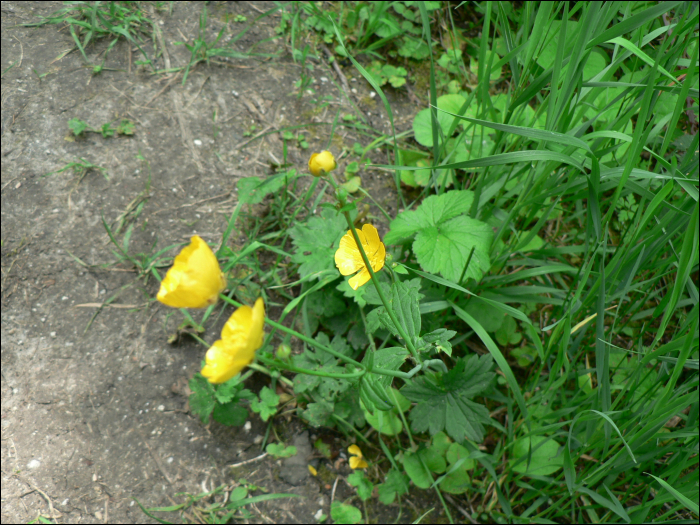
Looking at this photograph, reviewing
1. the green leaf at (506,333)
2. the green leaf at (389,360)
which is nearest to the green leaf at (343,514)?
the green leaf at (389,360)

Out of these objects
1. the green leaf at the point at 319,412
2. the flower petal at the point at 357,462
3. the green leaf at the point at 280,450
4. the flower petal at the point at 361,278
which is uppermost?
the flower petal at the point at 361,278

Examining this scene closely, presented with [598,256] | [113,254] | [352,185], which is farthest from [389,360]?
[113,254]

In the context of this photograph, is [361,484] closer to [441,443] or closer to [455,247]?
[441,443]

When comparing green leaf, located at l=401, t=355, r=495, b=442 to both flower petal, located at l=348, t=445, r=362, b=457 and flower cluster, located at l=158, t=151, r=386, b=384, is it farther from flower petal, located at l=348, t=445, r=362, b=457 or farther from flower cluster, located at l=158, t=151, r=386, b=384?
flower cluster, located at l=158, t=151, r=386, b=384

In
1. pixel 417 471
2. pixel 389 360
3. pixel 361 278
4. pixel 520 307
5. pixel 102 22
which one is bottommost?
pixel 417 471

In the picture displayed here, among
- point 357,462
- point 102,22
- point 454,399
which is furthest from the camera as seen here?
point 102,22

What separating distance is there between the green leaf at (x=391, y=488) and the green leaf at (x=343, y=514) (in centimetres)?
10

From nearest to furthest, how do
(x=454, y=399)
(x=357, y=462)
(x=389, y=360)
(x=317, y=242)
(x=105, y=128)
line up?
(x=389, y=360) → (x=454, y=399) → (x=357, y=462) → (x=317, y=242) → (x=105, y=128)

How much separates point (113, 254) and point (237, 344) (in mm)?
1286

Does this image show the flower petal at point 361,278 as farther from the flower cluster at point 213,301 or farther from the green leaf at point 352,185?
the green leaf at point 352,185

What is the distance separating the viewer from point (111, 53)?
2.13m

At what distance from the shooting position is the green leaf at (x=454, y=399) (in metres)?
1.43

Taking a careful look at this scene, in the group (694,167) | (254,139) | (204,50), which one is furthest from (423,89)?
(694,167)

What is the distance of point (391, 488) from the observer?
1.54 metres
